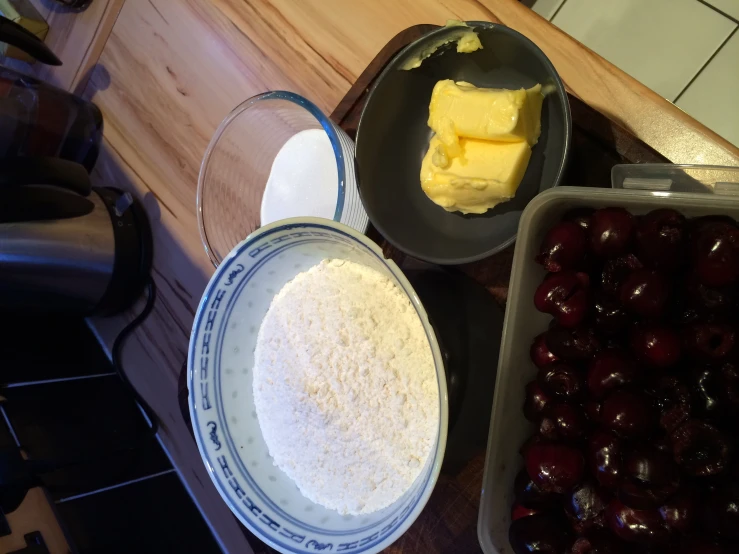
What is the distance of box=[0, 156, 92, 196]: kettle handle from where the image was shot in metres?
0.87

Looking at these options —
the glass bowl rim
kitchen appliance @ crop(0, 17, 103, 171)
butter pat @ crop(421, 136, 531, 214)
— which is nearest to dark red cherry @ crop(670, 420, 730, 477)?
butter pat @ crop(421, 136, 531, 214)

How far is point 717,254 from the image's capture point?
1.68 ft

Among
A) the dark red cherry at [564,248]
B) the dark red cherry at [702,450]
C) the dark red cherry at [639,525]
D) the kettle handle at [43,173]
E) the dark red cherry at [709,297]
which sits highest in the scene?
the dark red cherry at [709,297]

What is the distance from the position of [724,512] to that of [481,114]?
482 mm

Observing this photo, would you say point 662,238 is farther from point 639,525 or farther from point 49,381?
point 49,381

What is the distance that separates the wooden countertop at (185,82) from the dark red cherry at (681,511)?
0.60 meters

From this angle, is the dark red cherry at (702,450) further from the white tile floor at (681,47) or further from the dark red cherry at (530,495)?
the white tile floor at (681,47)

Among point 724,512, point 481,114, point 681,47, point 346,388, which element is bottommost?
point 346,388

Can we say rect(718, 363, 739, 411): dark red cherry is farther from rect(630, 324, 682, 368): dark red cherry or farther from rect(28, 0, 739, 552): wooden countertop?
rect(28, 0, 739, 552): wooden countertop

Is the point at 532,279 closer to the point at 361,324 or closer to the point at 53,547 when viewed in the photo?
the point at 361,324

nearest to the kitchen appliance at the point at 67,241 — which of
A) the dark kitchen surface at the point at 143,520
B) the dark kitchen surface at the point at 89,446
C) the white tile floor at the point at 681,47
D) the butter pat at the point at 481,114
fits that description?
the dark kitchen surface at the point at 89,446

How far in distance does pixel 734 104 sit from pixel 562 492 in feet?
3.28

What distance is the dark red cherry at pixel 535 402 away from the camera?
1.97 ft

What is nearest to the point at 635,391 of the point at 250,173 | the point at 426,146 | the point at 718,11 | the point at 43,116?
the point at 426,146
